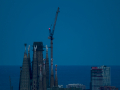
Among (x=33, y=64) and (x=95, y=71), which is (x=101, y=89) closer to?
(x=95, y=71)

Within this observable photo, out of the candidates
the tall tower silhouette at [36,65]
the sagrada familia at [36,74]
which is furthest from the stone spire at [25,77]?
the tall tower silhouette at [36,65]

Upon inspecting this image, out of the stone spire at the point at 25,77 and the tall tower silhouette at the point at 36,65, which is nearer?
the stone spire at the point at 25,77

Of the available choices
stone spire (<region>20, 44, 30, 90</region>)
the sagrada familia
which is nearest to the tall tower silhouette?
the sagrada familia

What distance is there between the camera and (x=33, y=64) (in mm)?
140250

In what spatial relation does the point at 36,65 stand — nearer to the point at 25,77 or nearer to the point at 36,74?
the point at 36,74

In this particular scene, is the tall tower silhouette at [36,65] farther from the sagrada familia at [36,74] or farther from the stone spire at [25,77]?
the stone spire at [25,77]

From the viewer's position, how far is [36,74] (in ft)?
461

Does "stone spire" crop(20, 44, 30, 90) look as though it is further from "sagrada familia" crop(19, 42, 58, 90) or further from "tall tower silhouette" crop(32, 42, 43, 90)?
"tall tower silhouette" crop(32, 42, 43, 90)

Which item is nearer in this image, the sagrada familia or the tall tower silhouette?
the sagrada familia

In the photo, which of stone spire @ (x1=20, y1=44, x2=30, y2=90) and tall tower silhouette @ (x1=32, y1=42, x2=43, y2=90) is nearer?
stone spire @ (x1=20, y1=44, x2=30, y2=90)

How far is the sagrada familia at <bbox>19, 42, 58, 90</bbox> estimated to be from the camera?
137 meters

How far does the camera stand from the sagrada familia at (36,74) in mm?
137000

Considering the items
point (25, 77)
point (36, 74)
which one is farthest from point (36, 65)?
point (25, 77)

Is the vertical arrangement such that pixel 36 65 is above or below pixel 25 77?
above
